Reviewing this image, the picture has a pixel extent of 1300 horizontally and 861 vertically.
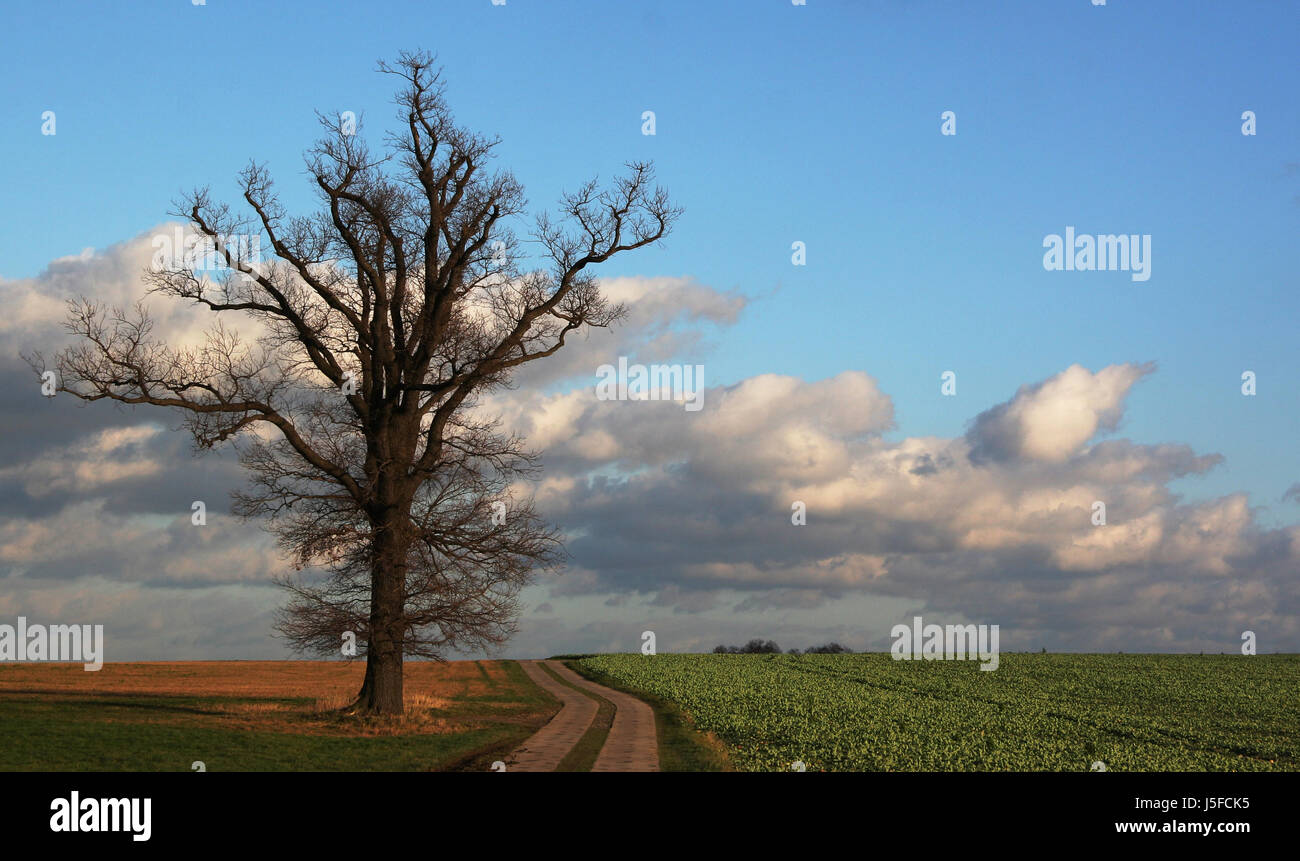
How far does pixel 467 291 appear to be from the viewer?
34781 millimetres

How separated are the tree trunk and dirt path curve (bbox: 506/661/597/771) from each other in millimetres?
5303

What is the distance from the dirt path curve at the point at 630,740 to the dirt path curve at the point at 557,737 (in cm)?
98

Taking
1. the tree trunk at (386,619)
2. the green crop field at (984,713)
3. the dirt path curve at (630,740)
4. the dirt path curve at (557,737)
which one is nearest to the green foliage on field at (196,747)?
the dirt path curve at (557,737)

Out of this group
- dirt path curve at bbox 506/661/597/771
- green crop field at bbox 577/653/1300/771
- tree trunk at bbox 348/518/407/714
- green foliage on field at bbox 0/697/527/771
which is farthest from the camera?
tree trunk at bbox 348/518/407/714

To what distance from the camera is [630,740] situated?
1057 inches

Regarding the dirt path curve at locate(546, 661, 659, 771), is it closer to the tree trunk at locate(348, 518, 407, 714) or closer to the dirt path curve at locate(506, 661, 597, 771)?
the dirt path curve at locate(506, 661, 597, 771)

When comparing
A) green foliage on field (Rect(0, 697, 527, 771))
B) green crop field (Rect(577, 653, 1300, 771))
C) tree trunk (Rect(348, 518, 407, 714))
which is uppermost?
tree trunk (Rect(348, 518, 407, 714))

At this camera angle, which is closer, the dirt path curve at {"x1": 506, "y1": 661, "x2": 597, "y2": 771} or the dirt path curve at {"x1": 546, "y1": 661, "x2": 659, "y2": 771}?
the dirt path curve at {"x1": 546, "y1": 661, "x2": 659, "y2": 771}

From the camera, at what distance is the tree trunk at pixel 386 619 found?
31891 millimetres

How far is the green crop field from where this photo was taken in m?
24.8

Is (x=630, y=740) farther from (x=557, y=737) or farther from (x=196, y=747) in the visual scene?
(x=196, y=747)

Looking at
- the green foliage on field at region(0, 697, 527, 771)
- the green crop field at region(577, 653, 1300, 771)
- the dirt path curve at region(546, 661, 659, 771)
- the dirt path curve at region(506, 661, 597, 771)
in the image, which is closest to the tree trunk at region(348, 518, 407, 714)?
the green foliage on field at region(0, 697, 527, 771)
